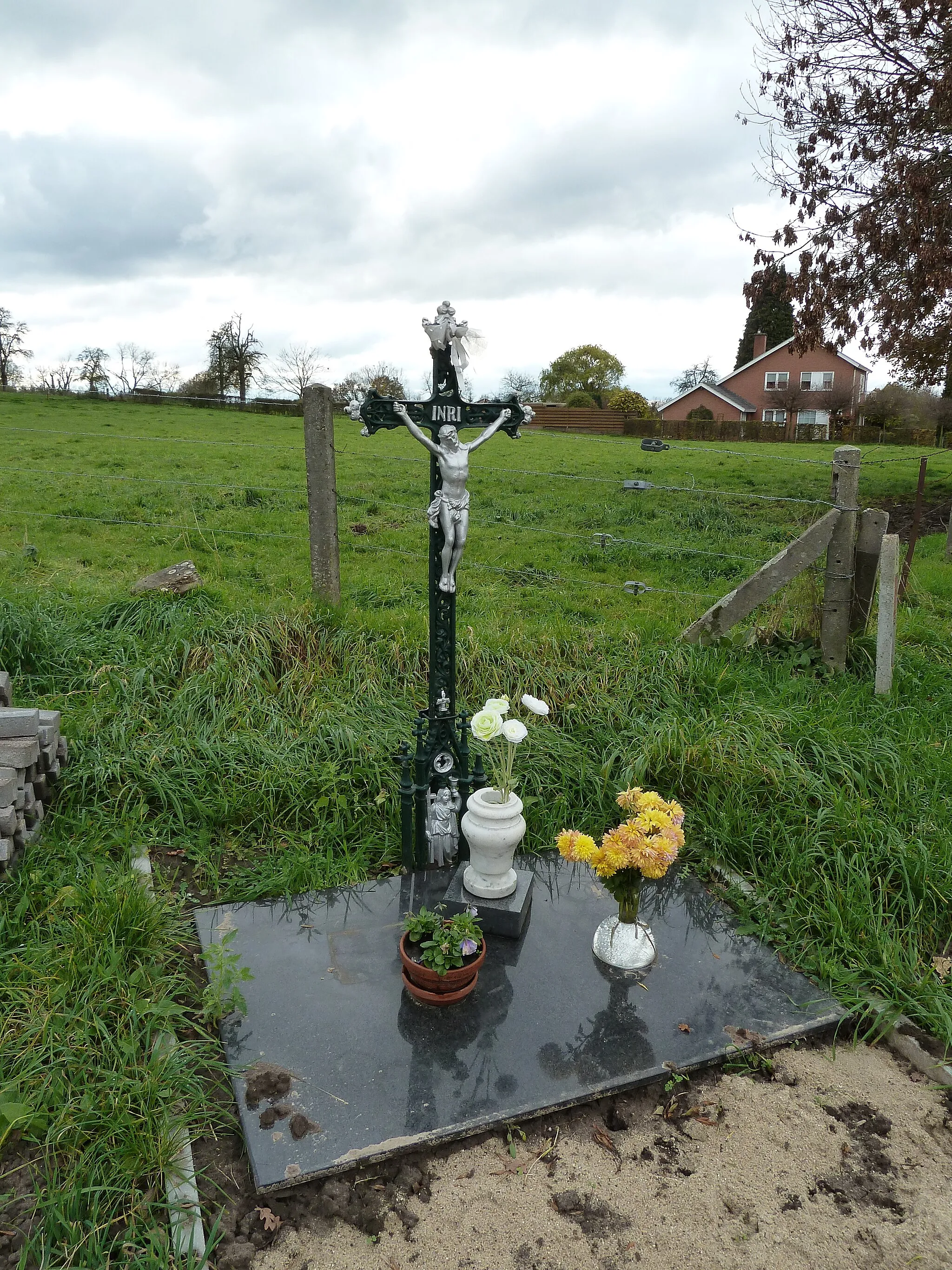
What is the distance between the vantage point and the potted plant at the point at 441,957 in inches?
119

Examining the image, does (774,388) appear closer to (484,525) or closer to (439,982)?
(484,525)

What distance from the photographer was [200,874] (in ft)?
12.9

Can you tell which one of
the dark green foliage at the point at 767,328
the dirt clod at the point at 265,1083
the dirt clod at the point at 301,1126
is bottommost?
the dirt clod at the point at 301,1126

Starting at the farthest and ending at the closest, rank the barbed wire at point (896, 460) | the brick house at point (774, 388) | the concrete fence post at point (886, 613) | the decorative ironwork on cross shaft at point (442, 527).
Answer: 1. the brick house at point (774, 388)
2. the barbed wire at point (896, 460)
3. the concrete fence post at point (886, 613)
4. the decorative ironwork on cross shaft at point (442, 527)

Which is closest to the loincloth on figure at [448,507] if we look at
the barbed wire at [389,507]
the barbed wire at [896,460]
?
the barbed wire at [896,460]

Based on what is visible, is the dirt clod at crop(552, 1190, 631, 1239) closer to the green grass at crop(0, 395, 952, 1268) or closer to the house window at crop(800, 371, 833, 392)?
the green grass at crop(0, 395, 952, 1268)

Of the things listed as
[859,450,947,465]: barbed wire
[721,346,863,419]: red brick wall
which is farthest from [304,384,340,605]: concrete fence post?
[721,346,863,419]: red brick wall

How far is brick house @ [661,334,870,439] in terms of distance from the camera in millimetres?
38031

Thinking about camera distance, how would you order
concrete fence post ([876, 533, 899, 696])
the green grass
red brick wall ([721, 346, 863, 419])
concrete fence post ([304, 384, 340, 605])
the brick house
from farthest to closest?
red brick wall ([721, 346, 863, 419]), the brick house, concrete fence post ([304, 384, 340, 605]), concrete fence post ([876, 533, 899, 696]), the green grass

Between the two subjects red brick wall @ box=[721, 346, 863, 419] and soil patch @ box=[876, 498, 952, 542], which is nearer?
soil patch @ box=[876, 498, 952, 542]

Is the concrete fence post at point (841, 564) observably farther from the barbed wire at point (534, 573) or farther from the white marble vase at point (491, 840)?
the white marble vase at point (491, 840)

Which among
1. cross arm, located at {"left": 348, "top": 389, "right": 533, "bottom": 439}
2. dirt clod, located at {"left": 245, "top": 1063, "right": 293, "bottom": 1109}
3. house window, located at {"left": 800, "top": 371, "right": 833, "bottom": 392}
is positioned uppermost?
house window, located at {"left": 800, "top": 371, "right": 833, "bottom": 392}

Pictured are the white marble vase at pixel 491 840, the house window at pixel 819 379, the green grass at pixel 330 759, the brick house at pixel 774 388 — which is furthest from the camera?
the house window at pixel 819 379

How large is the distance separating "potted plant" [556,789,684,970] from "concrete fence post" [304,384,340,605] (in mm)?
3030
